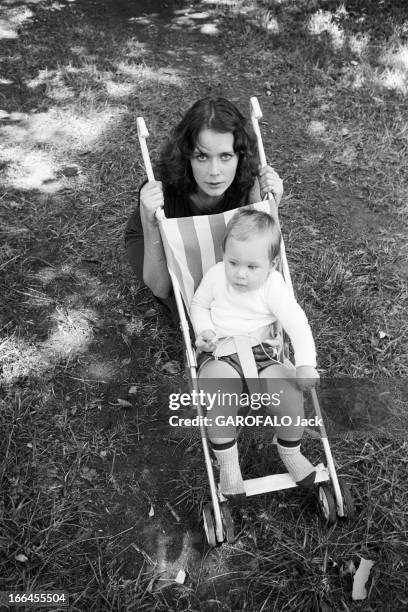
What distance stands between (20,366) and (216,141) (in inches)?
81.9

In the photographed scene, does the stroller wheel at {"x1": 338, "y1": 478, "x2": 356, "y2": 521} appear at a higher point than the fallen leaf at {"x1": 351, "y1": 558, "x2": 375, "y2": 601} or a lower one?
higher

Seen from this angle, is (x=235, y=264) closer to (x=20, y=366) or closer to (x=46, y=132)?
(x=20, y=366)

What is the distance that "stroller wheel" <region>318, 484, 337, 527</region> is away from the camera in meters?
2.88

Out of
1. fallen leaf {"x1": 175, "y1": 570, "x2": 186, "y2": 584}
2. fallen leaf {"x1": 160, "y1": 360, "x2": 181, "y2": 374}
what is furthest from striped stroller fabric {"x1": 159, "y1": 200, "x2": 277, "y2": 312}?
fallen leaf {"x1": 175, "y1": 570, "x2": 186, "y2": 584}

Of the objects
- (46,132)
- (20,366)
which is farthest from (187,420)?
(46,132)

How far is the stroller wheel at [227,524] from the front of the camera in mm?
2803

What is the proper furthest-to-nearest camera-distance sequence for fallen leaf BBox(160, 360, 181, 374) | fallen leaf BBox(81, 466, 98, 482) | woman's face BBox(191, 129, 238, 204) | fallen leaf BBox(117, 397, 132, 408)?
1. fallen leaf BBox(160, 360, 181, 374)
2. fallen leaf BBox(117, 397, 132, 408)
3. fallen leaf BBox(81, 466, 98, 482)
4. woman's face BBox(191, 129, 238, 204)

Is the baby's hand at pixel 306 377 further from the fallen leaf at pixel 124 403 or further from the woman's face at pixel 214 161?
the fallen leaf at pixel 124 403

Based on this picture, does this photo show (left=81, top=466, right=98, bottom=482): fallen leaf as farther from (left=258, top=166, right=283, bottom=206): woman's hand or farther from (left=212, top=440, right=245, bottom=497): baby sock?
(left=258, top=166, right=283, bottom=206): woman's hand

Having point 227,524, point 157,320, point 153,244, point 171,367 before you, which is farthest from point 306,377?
point 157,320

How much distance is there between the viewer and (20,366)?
12.1 ft

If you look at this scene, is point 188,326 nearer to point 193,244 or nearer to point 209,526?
point 193,244

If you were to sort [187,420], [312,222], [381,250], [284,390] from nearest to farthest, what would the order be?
[284,390] → [187,420] → [381,250] → [312,222]

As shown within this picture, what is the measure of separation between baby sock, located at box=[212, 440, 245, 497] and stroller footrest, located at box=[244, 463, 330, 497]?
55 mm
